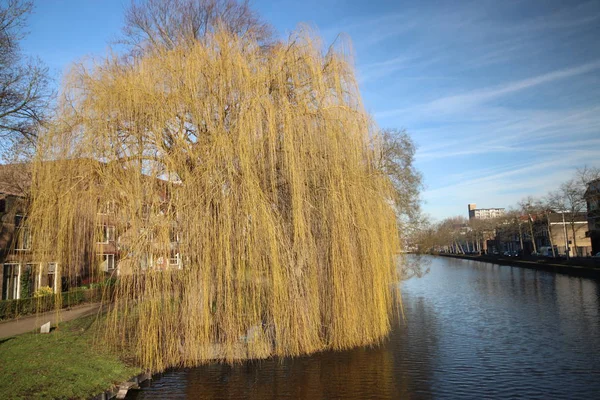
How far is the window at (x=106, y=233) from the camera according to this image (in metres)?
10.3

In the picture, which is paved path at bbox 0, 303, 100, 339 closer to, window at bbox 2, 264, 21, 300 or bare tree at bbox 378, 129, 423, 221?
window at bbox 2, 264, 21, 300

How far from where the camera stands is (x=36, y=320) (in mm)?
12523

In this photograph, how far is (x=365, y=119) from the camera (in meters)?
11.6

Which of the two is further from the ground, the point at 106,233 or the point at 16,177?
the point at 16,177

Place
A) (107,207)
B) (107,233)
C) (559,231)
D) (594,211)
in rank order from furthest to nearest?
1. (559,231)
2. (594,211)
3. (107,233)
4. (107,207)

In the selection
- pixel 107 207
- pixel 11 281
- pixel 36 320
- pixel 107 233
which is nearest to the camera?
pixel 107 207

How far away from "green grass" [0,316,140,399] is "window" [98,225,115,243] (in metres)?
2.61

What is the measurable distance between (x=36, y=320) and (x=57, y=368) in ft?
14.1

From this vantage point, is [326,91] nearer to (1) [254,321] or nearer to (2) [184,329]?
(1) [254,321]

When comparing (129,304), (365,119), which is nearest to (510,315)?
(365,119)

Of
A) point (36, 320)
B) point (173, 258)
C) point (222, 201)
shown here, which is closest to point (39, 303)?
point (36, 320)

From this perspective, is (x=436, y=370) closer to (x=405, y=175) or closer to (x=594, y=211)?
(x=405, y=175)

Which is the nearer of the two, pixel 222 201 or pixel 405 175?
pixel 222 201

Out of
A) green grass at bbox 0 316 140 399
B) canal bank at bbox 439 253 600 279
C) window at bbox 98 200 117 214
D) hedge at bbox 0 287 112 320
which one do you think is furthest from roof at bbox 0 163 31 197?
canal bank at bbox 439 253 600 279
